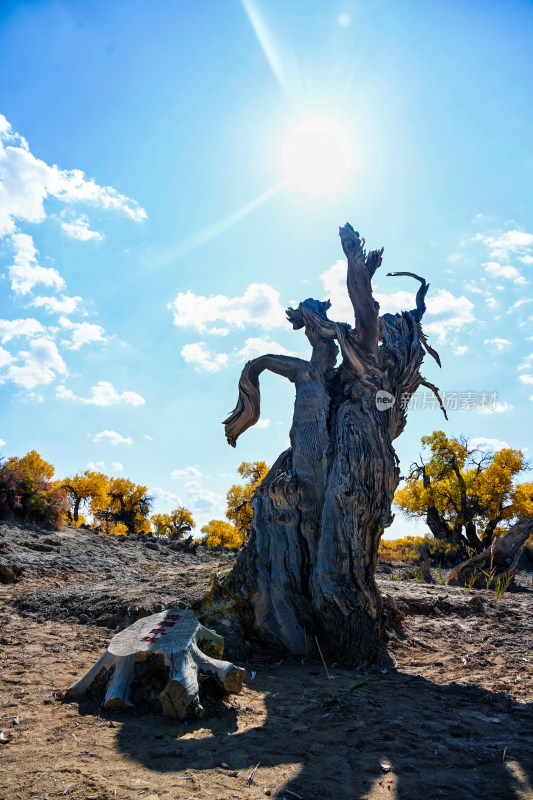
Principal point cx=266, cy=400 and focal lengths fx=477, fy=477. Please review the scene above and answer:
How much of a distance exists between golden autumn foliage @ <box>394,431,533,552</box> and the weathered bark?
9.16m

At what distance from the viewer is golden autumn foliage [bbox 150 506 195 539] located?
106ft

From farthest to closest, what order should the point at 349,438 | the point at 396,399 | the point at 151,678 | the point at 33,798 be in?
the point at 396,399 < the point at 349,438 < the point at 151,678 < the point at 33,798

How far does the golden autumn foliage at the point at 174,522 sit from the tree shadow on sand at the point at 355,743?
29269 mm

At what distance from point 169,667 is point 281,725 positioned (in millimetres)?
883

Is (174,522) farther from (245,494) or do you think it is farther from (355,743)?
(355,743)

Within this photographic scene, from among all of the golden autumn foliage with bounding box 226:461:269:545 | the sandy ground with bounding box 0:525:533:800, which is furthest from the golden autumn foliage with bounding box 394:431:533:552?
the sandy ground with bounding box 0:525:533:800

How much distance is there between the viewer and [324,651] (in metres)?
5.10

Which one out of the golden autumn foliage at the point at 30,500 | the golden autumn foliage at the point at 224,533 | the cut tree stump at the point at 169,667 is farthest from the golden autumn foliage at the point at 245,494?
the cut tree stump at the point at 169,667

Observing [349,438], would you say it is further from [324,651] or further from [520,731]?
[520,731]

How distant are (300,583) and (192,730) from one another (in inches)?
106

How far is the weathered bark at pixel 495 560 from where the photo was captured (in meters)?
10.4

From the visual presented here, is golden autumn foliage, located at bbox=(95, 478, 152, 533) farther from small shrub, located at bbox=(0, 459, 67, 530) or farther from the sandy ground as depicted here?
the sandy ground

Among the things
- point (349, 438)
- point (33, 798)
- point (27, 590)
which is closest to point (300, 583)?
point (349, 438)

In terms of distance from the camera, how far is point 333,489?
18.5 feet
